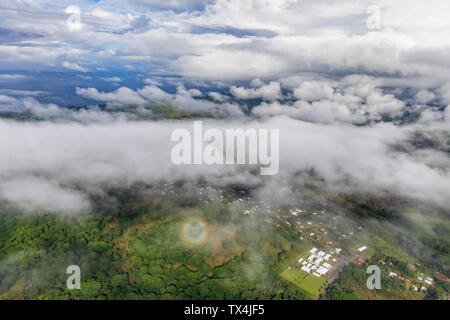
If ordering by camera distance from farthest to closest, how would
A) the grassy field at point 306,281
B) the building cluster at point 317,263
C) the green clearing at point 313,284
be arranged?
1. the building cluster at point 317,263
2. the grassy field at point 306,281
3. the green clearing at point 313,284

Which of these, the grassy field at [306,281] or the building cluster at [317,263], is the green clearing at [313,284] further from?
the building cluster at [317,263]

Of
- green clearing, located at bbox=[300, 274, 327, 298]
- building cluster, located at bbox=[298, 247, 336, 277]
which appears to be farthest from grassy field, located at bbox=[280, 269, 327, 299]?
building cluster, located at bbox=[298, 247, 336, 277]

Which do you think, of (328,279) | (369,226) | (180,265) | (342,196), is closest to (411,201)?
(342,196)

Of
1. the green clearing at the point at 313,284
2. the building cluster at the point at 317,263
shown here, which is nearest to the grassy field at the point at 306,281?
the green clearing at the point at 313,284

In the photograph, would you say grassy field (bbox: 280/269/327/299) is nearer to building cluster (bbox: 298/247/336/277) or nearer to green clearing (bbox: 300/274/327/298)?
green clearing (bbox: 300/274/327/298)

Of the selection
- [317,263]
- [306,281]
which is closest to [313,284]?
[306,281]

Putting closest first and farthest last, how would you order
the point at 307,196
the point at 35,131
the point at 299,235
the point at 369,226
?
the point at 299,235, the point at 369,226, the point at 307,196, the point at 35,131

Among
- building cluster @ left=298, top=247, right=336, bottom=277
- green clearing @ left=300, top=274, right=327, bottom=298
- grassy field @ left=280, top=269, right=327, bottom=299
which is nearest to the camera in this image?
green clearing @ left=300, top=274, right=327, bottom=298

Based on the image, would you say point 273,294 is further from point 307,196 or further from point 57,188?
point 57,188

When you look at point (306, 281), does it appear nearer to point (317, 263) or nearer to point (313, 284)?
point (313, 284)

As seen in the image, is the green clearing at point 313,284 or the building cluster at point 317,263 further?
the building cluster at point 317,263

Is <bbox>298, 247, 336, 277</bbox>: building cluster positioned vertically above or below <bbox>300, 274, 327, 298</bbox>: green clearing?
above
